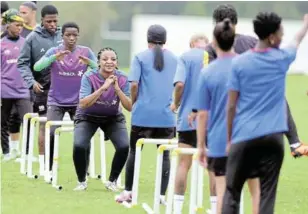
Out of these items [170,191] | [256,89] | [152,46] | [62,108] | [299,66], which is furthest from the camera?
[299,66]

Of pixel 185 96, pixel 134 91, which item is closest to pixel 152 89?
pixel 134 91

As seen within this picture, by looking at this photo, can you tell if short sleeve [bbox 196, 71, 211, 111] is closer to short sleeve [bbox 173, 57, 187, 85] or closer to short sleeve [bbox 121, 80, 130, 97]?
short sleeve [bbox 173, 57, 187, 85]

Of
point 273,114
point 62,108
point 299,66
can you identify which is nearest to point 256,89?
point 273,114

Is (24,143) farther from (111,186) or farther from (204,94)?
(204,94)

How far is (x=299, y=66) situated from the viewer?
6128cm

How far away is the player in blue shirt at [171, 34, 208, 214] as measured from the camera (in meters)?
12.4

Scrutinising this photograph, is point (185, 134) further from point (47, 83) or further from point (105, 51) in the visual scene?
point (47, 83)

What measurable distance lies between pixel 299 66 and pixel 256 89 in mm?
51691

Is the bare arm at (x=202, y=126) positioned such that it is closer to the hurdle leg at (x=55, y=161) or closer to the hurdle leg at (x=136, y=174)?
the hurdle leg at (x=136, y=174)

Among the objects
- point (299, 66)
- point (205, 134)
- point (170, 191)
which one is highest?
point (205, 134)

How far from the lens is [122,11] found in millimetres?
75312

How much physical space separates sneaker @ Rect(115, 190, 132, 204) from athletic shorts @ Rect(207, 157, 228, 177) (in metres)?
3.39

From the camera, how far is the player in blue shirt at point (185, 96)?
12.4 metres

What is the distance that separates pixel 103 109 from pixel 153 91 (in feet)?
3.36
